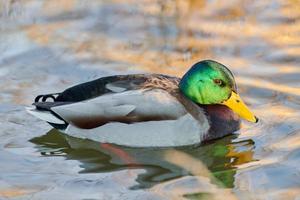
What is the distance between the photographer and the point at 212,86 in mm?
7844

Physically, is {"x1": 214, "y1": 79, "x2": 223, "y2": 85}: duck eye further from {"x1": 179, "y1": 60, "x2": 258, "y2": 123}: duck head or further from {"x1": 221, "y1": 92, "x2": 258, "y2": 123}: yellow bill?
{"x1": 221, "y1": 92, "x2": 258, "y2": 123}: yellow bill

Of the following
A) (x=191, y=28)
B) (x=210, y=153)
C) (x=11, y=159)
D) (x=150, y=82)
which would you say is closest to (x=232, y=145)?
(x=210, y=153)

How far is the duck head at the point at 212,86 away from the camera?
7797 mm

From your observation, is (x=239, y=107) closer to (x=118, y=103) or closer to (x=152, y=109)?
(x=152, y=109)

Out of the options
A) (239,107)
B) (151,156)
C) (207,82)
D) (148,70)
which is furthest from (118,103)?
(148,70)

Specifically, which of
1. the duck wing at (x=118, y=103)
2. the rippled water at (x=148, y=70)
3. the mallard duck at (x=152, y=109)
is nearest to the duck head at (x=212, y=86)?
the mallard duck at (x=152, y=109)

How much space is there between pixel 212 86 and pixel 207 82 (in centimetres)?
6

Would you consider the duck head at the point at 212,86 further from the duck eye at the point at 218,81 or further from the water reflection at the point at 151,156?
the water reflection at the point at 151,156

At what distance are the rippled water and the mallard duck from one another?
120mm

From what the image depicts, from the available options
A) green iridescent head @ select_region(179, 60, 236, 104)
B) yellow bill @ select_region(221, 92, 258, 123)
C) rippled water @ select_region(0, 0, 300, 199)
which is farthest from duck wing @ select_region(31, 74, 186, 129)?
yellow bill @ select_region(221, 92, 258, 123)

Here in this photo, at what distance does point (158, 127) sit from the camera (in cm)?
757

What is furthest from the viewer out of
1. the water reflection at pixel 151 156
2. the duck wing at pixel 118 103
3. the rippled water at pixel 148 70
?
the duck wing at pixel 118 103

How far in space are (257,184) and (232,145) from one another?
973 mm

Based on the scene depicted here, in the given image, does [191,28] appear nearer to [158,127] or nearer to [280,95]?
[280,95]
